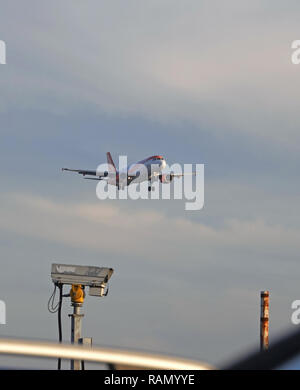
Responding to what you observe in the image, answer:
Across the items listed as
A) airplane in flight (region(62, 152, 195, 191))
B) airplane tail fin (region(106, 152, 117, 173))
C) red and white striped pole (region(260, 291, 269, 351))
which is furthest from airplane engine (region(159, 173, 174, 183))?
red and white striped pole (region(260, 291, 269, 351))

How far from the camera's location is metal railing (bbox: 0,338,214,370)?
2.98m

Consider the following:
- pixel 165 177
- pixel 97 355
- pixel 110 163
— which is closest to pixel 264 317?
pixel 97 355

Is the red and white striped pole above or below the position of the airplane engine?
below

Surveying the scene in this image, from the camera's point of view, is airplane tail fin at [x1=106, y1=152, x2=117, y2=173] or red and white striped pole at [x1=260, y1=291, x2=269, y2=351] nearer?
red and white striped pole at [x1=260, y1=291, x2=269, y2=351]

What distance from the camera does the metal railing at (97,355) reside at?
298 centimetres

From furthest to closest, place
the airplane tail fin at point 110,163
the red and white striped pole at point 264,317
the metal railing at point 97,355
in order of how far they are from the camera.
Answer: the airplane tail fin at point 110,163 < the red and white striped pole at point 264,317 < the metal railing at point 97,355

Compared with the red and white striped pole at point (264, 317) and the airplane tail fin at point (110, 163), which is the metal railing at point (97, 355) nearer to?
the red and white striped pole at point (264, 317)

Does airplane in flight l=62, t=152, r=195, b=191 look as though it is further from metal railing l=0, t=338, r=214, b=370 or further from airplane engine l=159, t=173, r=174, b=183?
metal railing l=0, t=338, r=214, b=370

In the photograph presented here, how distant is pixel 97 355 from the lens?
3.19 meters

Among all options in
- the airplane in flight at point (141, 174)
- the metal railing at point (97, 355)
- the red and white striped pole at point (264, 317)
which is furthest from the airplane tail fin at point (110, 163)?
the metal railing at point (97, 355)

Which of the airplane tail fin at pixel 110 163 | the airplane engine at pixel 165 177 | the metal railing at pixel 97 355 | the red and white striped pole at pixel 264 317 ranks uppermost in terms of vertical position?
the airplane tail fin at pixel 110 163
